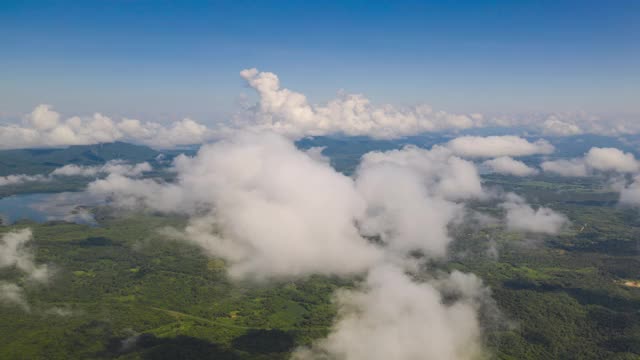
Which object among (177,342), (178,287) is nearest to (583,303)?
(177,342)

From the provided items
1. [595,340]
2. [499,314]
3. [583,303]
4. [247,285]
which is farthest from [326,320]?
[583,303]

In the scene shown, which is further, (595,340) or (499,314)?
(499,314)

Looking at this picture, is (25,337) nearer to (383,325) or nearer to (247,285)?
(247,285)

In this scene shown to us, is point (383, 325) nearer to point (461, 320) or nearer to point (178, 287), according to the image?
point (461, 320)

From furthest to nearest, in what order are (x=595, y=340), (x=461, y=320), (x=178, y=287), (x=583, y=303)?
(x=178, y=287) → (x=583, y=303) → (x=461, y=320) → (x=595, y=340)

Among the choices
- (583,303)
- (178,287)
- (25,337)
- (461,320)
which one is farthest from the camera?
(178,287)

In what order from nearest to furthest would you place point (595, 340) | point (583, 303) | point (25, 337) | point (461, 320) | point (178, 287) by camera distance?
point (25, 337)
point (595, 340)
point (461, 320)
point (583, 303)
point (178, 287)

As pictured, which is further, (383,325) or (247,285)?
(247,285)

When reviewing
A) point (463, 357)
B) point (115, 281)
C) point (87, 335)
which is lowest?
point (463, 357)

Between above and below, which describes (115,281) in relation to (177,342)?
above
